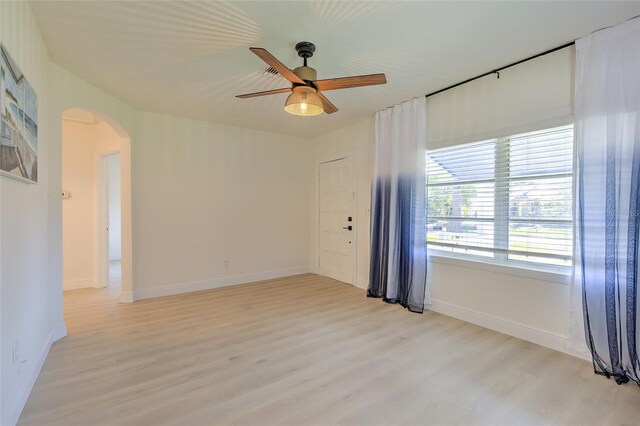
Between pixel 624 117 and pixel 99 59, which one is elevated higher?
pixel 99 59

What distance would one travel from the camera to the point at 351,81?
2.28 m

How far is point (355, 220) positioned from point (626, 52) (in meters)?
3.38

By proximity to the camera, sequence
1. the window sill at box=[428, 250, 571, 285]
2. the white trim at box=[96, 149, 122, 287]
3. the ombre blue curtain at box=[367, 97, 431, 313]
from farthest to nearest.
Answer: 1. the white trim at box=[96, 149, 122, 287]
2. the ombre blue curtain at box=[367, 97, 431, 313]
3. the window sill at box=[428, 250, 571, 285]

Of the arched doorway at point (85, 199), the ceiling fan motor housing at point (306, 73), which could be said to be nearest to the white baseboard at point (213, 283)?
the arched doorway at point (85, 199)

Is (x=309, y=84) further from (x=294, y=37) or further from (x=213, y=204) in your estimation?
(x=213, y=204)

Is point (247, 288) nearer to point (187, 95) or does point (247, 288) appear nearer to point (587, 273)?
point (187, 95)

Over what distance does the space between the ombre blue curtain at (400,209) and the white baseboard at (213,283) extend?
5.84 feet

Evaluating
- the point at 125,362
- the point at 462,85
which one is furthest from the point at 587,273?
the point at 125,362

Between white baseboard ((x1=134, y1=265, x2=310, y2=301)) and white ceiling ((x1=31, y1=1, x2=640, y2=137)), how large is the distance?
2.63 metres

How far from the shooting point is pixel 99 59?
2.70 metres

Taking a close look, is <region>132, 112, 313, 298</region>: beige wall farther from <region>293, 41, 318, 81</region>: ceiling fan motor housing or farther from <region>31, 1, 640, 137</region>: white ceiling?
<region>293, 41, 318, 81</region>: ceiling fan motor housing

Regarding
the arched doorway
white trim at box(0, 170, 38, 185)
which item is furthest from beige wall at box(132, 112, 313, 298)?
white trim at box(0, 170, 38, 185)

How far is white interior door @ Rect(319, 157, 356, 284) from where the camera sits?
4.91 m

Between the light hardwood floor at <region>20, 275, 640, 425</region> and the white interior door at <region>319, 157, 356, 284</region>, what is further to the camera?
the white interior door at <region>319, 157, 356, 284</region>
